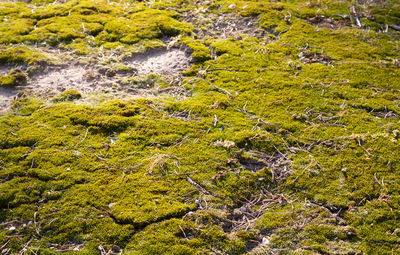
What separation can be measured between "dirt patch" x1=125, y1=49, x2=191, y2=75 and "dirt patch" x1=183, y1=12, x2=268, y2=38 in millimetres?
999

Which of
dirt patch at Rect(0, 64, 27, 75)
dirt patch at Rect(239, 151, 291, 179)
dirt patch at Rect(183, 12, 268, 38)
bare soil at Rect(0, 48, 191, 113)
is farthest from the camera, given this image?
dirt patch at Rect(183, 12, 268, 38)

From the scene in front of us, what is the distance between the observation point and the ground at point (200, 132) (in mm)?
3443

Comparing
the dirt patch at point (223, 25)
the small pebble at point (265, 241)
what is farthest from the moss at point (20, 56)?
the small pebble at point (265, 241)

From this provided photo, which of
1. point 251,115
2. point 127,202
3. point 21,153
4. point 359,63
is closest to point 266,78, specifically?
point 251,115

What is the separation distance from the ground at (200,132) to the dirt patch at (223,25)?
0.05 metres

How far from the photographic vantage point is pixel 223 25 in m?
7.48

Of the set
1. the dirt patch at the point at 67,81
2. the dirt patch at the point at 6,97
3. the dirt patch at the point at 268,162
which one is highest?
the dirt patch at the point at 67,81

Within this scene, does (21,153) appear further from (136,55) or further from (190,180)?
(136,55)

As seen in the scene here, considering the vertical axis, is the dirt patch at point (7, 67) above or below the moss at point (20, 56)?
below

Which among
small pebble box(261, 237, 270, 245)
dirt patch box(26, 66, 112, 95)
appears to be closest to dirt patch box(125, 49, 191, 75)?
dirt patch box(26, 66, 112, 95)

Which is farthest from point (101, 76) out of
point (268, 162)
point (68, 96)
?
point (268, 162)

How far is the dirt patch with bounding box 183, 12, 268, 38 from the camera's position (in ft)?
23.5

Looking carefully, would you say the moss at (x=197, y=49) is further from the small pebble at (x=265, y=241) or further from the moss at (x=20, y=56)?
the small pebble at (x=265, y=241)

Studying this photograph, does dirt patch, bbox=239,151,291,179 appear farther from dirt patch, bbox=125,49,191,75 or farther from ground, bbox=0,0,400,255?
dirt patch, bbox=125,49,191,75
